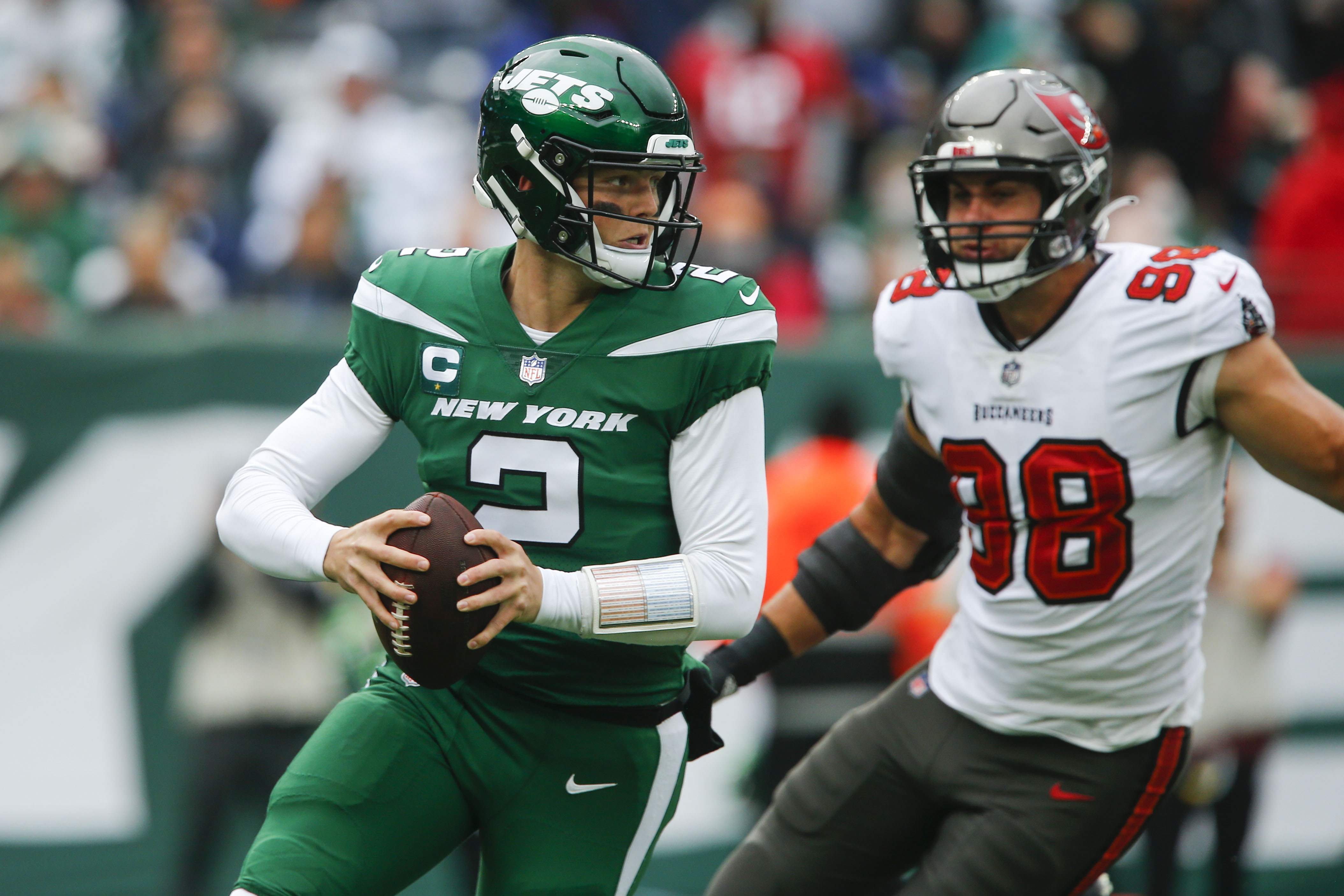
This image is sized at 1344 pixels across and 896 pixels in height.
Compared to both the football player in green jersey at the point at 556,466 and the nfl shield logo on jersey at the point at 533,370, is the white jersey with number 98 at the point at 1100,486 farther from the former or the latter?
the nfl shield logo on jersey at the point at 533,370

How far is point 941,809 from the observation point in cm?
348

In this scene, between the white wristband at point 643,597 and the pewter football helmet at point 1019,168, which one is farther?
the pewter football helmet at point 1019,168

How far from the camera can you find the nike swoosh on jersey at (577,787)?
300cm

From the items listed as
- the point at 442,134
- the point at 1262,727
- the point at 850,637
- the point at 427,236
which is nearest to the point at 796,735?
the point at 850,637

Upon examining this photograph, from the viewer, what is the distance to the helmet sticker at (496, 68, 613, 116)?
116 inches

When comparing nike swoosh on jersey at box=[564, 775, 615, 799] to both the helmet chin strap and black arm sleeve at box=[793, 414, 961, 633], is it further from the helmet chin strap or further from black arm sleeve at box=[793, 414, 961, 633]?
the helmet chin strap

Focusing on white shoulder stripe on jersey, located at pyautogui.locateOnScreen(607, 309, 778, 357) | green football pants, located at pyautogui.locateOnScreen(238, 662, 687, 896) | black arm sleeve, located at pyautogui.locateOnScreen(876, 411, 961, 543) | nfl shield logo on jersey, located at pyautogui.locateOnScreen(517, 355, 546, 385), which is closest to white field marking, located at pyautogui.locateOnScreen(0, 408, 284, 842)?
black arm sleeve, located at pyautogui.locateOnScreen(876, 411, 961, 543)

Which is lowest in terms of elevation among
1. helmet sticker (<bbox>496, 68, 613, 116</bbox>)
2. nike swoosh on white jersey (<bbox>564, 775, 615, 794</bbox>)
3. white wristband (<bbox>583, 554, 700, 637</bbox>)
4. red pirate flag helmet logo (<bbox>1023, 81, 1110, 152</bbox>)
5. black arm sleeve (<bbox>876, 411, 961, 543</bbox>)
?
nike swoosh on white jersey (<bbox>564, 775, 615, 794</bbox>)

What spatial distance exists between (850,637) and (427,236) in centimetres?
356

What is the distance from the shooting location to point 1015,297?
11.2 ft

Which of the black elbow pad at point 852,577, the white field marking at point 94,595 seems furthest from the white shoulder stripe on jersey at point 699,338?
the white field marking at point 94,595

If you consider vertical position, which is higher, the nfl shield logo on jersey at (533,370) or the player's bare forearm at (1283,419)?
the nfl shield logo on jersey at (533,370)

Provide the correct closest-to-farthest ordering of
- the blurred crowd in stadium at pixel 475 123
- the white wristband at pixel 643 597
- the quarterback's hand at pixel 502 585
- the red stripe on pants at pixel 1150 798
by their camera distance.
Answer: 1. the quarterback's hand at pixel 502 585
2. the white wristband at pixel 643 597
3. the red stripe on pants at pixel 1150 798
4. the blurred crowd in stadium at pixel 475 123

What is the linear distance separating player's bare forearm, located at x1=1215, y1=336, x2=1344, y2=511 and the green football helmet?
1113mm
